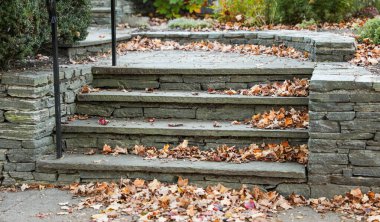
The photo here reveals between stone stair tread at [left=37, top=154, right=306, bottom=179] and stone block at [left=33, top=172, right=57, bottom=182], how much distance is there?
0.23 feet

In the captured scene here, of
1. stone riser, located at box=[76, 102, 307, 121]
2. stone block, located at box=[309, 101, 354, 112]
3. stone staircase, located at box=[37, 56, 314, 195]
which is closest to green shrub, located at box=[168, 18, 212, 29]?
stone staircase, located at box=[37, 56, 314, 195]

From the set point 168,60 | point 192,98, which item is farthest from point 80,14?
point 192,98

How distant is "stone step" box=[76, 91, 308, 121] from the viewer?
5.32 meters

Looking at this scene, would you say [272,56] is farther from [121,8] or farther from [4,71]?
[121,8]

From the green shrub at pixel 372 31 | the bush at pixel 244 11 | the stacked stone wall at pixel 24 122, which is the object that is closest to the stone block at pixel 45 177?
the stacked stone wall at pixel 24 122

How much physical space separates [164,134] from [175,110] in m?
0.42

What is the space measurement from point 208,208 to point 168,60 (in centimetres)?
273

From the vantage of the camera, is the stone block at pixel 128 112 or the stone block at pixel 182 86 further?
the stone block at pixel 182 86

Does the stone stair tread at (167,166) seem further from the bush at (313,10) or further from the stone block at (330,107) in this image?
the bush at (313,10)

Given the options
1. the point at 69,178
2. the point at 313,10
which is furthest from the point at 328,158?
the point at 313,10

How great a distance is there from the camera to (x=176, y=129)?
5.12 meters

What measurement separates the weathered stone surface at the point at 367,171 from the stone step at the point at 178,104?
0.90 metres

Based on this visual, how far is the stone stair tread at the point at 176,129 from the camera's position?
4.98 metres

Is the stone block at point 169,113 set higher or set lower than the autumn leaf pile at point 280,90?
lower
